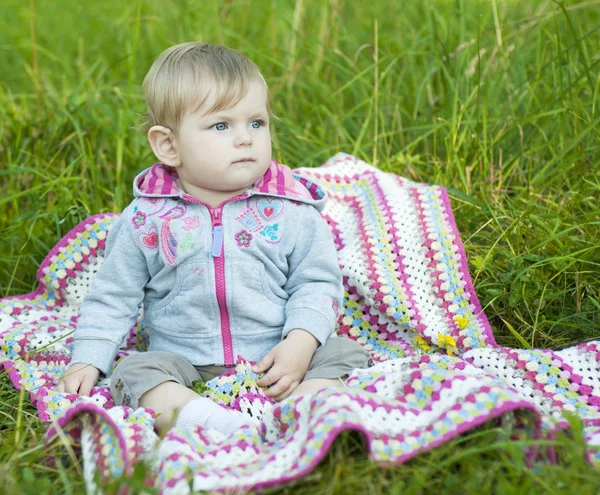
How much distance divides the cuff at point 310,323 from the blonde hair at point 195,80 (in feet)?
2.02

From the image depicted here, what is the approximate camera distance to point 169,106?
219cm

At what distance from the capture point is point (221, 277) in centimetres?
222

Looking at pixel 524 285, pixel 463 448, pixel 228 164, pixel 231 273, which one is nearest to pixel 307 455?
pixel 463 448

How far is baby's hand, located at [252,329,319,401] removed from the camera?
2135 millimetres

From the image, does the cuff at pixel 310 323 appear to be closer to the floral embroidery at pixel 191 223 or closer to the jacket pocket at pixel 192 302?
the jacket pocket at pixel 192 302

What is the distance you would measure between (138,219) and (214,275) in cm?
28

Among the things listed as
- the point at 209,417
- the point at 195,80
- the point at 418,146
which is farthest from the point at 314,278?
the point at 418,146

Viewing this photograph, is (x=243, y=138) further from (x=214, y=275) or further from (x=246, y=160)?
(x=214, y=275)

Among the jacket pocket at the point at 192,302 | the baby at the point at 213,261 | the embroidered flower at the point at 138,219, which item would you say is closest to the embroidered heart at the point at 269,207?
the baby at the point at 213,261

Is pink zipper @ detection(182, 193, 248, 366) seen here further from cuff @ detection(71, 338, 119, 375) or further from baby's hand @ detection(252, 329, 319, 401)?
cuff @ detection(71, 338, 119, 375)

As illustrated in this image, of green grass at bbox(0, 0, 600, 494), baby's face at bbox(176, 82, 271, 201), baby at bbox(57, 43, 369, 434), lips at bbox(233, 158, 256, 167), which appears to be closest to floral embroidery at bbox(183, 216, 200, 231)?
baby at bbox(57, 43, 369, 434)

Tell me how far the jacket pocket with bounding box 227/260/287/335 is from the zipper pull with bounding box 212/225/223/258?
50 mm

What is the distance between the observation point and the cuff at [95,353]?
7.25ft

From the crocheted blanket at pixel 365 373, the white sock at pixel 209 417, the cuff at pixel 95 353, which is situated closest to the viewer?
the crocheted blanket at pixel 365 373
